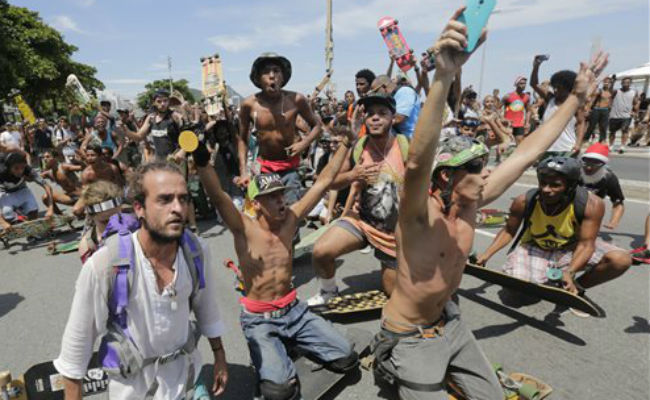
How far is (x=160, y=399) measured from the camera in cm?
206

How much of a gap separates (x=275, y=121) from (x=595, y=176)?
13.2 ft

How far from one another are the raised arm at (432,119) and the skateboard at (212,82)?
291 cm

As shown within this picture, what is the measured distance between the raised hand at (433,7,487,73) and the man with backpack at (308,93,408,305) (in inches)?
79.9

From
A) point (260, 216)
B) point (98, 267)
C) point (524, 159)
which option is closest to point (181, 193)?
point (98, 267)

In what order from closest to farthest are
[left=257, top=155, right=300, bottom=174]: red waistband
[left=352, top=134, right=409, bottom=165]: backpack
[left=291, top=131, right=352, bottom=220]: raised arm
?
[left=291, top=131, right=352, bottom=220]: raised arm < [left=352, top=134, right=409, bottom=165]: backpack < [left=257, top=155, right=300, bottom=174]: red waistband

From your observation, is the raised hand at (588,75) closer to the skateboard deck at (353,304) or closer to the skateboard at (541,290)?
the skateboard at (541,290)

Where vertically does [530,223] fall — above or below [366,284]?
above

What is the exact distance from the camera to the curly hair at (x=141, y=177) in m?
2.01

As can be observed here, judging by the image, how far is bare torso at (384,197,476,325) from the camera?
223cm

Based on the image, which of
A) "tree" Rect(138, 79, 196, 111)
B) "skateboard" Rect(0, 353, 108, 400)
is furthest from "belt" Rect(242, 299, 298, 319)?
"tree" Rect(138, 79, 196, 111)

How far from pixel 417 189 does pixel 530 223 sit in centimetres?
261

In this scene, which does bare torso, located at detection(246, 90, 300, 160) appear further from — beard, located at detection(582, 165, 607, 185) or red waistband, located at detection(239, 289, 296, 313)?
beard, located at detection(582, 165, 607, 185)

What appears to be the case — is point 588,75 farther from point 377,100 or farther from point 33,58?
point 33,58

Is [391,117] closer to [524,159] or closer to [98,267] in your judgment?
[524,159]
